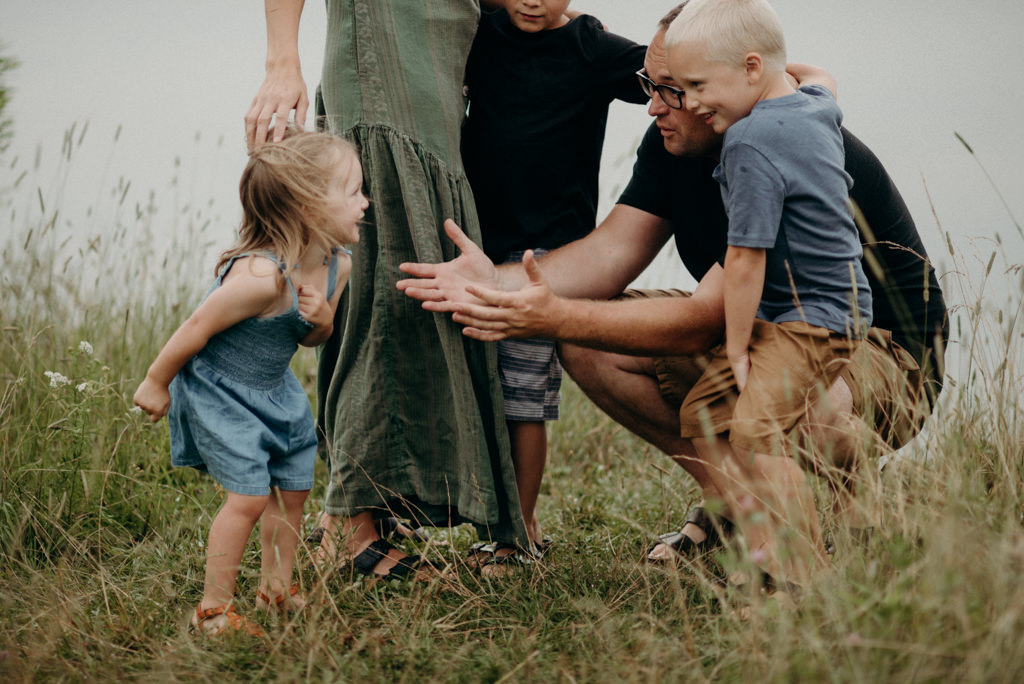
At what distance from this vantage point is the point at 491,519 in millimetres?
2654

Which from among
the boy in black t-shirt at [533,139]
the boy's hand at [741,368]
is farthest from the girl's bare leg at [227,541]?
the boy's hand at [741,368]

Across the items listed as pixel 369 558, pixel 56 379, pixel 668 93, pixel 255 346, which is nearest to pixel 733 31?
pixel 668 93

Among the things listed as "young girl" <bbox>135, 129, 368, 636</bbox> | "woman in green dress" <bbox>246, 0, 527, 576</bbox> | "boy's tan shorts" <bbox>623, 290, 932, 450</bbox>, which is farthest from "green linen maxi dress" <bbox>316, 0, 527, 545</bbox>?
"boy's tan shorts" <bbox>623, 290, 932, 450</bbox>

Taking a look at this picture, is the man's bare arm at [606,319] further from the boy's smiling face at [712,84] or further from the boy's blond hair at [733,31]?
the boy's blond hair at [733,31]

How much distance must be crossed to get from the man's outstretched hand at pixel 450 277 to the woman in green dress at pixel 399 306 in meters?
0.07

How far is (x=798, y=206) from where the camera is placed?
7.43 ft

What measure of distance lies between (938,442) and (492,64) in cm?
165

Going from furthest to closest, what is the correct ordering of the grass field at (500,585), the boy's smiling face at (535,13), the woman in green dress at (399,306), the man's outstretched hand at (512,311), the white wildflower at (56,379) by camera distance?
the white wildflower at (56,379) < the boy's smiling face at (535,13) < the woman in green dress at (399,306) < the man's outstretched hand at (512,311) < the grass field at (500,585)

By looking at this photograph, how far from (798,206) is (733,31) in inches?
18.0

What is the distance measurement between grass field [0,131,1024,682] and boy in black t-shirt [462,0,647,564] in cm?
46

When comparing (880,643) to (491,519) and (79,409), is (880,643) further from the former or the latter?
(79,409)

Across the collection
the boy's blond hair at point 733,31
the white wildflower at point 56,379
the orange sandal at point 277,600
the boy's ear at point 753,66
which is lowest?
the orange sandal at point 277,600

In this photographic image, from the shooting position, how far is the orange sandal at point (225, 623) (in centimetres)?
217

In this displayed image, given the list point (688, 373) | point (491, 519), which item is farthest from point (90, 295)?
point (688, 373)
